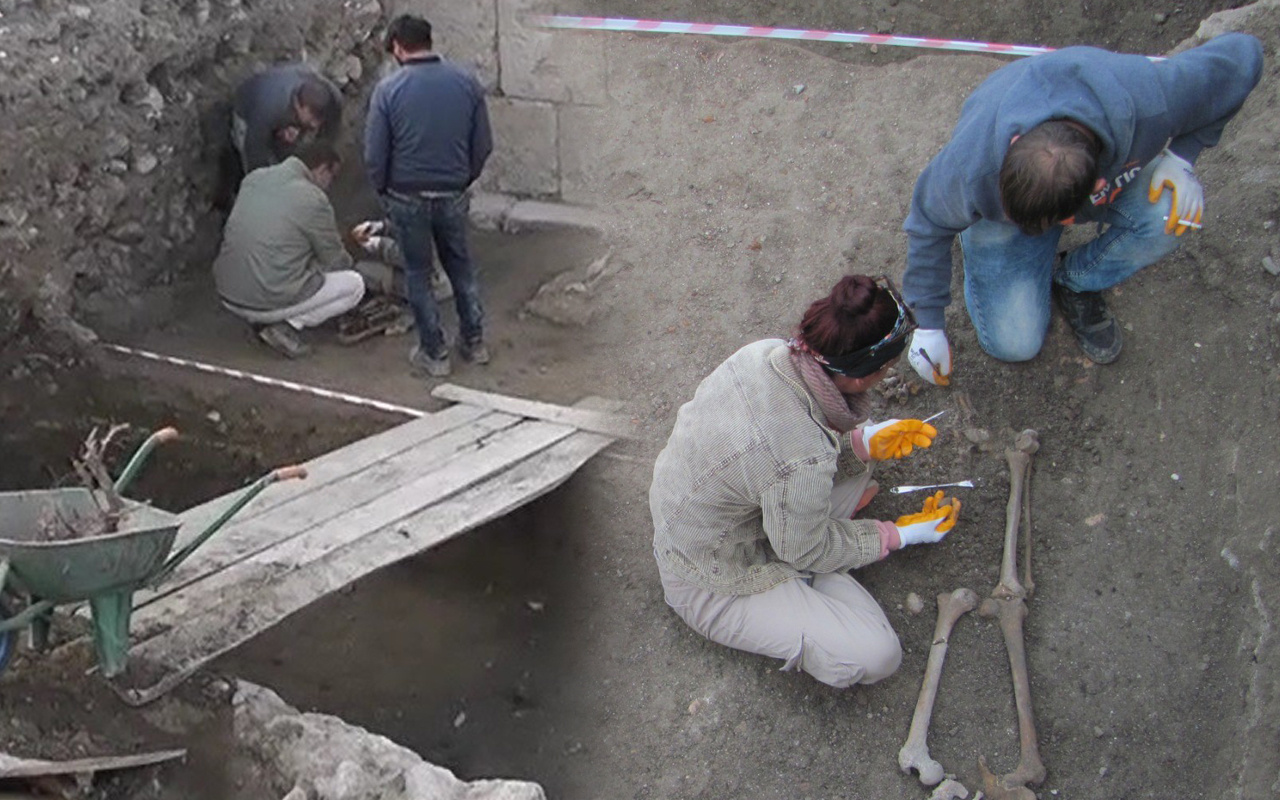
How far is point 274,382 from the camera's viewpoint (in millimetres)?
4641

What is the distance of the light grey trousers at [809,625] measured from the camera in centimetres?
311

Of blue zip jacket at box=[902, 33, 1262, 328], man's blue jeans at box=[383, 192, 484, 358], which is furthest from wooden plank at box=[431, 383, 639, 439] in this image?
blue zip jacket at box=[902, 33, 1262, 328]

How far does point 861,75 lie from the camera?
4945 millimetres

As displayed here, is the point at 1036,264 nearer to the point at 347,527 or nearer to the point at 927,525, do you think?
the point at 927,525

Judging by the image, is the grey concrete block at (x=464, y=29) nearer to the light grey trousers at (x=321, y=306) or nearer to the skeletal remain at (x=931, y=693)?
the light grey trousers at (x=321, y=306)

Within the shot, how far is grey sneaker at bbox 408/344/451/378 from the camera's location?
507cm

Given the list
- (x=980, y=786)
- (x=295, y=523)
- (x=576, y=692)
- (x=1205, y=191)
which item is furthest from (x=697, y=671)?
(x=1205, y=191)

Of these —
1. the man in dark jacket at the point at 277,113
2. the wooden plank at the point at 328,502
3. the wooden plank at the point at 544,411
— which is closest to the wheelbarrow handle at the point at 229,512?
the wooden plank at the point at 328,502

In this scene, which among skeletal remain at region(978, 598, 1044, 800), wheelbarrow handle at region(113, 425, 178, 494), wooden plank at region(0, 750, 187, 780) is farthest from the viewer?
skeletal remain at region(978, 598, 1044, 800)

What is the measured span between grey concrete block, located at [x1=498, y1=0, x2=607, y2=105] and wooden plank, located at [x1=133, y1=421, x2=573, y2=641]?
2.00m

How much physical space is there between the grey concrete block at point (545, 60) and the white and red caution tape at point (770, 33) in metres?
0.06

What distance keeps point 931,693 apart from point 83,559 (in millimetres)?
2249

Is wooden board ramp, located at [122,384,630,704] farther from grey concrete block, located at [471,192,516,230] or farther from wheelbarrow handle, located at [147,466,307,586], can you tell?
grey concrete block, located at [471,192,516,230]

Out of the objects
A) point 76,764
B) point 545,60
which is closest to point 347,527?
point 76,764
